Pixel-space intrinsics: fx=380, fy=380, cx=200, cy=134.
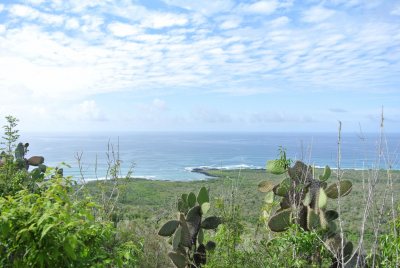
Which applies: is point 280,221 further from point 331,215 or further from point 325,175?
point 325,175

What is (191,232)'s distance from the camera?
621 centimetres

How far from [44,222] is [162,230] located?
429cm

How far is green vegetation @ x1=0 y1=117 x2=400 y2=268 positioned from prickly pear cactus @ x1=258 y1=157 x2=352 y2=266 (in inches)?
0.6

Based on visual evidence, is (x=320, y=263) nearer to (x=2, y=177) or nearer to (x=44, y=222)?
(x=44, y=222)

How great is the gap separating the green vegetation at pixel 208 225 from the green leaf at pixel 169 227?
2 centimetres


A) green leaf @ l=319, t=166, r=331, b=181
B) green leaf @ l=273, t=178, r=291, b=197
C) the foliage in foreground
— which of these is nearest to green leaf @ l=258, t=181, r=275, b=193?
green leaf @ l=273, t=178, r=291, b=197

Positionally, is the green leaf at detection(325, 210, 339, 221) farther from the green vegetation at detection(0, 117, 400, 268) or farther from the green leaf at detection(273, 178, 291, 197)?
the green leaf at detection(273, 178, 291, 197)

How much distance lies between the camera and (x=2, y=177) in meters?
5.42

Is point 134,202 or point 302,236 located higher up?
point 302,236

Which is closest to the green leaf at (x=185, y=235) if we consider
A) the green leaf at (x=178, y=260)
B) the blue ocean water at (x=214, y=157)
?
the green leaf at (x=178, y=260)

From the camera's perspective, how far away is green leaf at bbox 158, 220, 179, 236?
6.20 metres

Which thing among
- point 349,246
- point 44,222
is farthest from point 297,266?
point 44,222

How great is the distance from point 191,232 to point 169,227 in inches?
A: 14.5

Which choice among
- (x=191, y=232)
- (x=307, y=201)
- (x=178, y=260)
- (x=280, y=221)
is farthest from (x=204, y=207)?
(x=307, y=201)
